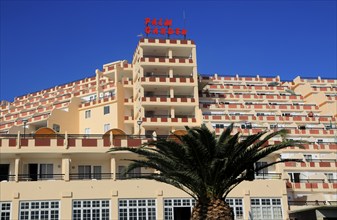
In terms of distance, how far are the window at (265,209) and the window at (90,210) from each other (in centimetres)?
1284

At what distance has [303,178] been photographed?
6072 cm

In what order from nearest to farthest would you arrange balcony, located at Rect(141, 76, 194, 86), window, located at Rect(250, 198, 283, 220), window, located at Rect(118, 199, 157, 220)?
window, located at Rect(118, 199, 157, 220), window, located at Rect(250, 198, 283, 220), balcony, located at Rect(141, 76, 194, 86)

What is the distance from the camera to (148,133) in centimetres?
6681

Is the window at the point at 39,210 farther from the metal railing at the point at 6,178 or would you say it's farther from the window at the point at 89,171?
the window at the point at 89,171

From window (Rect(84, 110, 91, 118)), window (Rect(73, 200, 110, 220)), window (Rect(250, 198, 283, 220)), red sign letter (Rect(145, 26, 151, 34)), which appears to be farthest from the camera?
window (Rect(84, 110, 91, 118))

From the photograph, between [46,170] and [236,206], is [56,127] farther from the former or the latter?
[236,206]

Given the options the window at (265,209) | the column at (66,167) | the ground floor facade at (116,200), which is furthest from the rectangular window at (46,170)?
the window at (265,209)

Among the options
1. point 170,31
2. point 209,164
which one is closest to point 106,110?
point 170,31

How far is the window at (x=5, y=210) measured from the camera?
4116 centimetres

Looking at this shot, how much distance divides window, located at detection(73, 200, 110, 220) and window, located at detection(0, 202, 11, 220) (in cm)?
518

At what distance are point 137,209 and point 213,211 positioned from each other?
52.7 feet

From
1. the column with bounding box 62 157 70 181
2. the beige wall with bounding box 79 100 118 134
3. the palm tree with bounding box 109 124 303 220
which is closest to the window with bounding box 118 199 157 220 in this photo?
the column with bounding box 62 157 70 181

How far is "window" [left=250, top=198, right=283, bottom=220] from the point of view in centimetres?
4500

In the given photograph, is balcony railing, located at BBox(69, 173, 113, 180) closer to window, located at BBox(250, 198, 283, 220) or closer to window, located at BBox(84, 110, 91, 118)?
window, located at BBox(250, 198, 283, 220)
